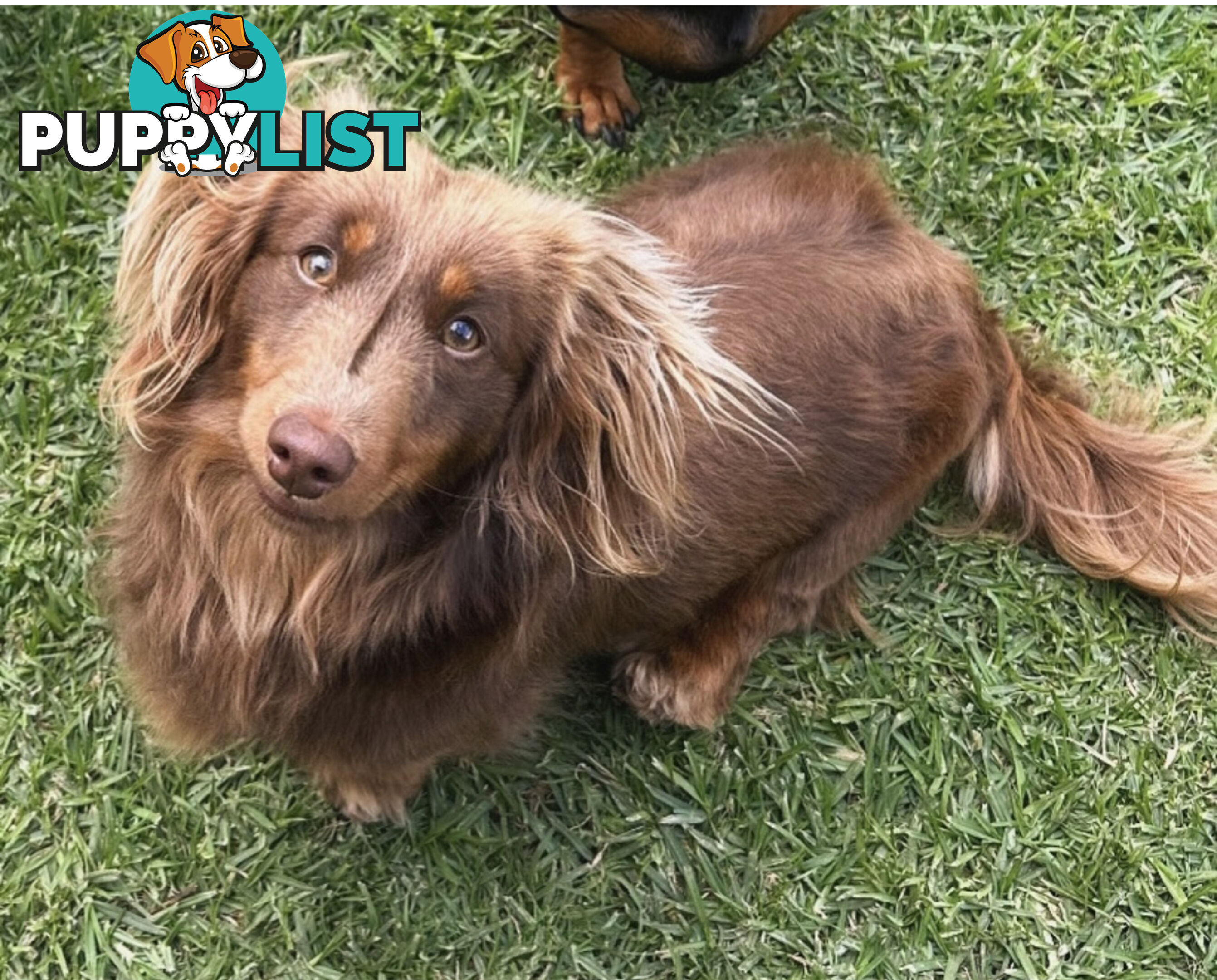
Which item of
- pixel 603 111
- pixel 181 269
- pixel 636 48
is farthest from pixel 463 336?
pixel 603 111

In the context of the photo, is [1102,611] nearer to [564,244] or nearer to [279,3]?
[564,244]

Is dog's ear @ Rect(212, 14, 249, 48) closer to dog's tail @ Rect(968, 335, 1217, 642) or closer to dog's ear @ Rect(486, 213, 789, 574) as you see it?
dog's ear @ Rect(486, 213, 789, 574)

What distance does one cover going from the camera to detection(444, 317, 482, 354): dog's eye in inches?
80.0

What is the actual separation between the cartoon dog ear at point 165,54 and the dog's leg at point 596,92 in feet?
3.79

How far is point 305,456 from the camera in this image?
178 centimetres

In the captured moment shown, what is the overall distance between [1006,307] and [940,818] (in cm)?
156

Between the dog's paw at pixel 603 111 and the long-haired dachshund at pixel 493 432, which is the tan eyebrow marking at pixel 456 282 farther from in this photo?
the dog's paw at pixel 603 111

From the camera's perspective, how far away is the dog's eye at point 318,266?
2012 millimetres

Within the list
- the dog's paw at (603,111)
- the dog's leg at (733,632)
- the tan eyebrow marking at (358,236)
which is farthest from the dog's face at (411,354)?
the dog's paw at (603,111)

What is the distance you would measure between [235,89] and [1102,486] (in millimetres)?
2445

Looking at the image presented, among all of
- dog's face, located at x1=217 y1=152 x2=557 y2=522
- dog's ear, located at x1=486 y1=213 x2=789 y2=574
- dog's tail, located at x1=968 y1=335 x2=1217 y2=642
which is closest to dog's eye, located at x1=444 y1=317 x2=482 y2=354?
dog's face, located at x1=217 y1=152 x2=557 y2=522

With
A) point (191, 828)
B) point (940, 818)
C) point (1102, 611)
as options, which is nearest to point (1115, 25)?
point (1102, 611)

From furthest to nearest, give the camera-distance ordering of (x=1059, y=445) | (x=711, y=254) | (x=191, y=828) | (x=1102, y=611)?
(x=1102, y=611) → (x=1059, y=445) → (x=191, y=828) → (x=711, y=254)

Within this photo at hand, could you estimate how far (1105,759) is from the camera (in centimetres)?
333
